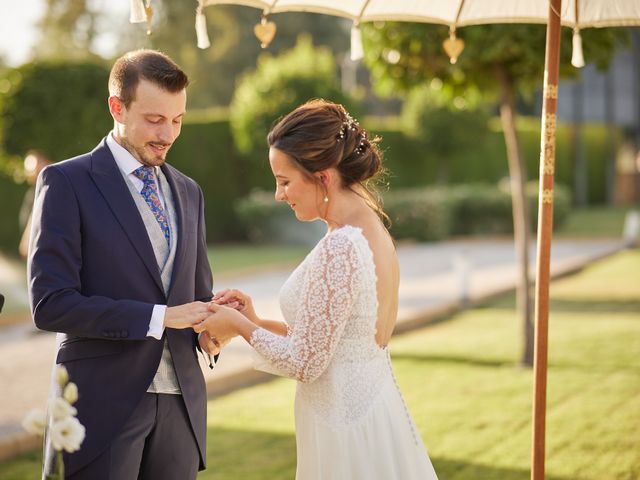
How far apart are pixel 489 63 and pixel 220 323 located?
5730mm

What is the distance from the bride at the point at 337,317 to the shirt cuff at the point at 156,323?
0.15 metres

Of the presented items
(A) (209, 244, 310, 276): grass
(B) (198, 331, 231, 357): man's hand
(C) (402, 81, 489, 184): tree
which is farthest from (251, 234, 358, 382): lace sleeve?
(C) (402, 81, 489, 184): tree

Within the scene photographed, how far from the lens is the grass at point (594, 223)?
955 inches

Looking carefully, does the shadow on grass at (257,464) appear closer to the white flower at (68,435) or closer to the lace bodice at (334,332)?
the lace bodice at (334,332)

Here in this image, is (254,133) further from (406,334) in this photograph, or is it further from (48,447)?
(48,447)

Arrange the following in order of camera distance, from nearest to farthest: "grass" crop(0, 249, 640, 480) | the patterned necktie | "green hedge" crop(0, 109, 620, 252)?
the patterned necktie, "grass" crop(0, 249, 640, 480), "green hedge" crop(0, 109, 620, 252)

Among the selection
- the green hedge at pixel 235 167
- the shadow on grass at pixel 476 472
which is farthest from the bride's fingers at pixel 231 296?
the green hedge at pixel 235 167

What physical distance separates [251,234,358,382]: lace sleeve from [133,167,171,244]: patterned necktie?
474mm

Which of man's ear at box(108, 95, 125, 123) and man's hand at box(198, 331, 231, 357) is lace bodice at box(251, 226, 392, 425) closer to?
man's hand at box(198, 331, 231, 357)

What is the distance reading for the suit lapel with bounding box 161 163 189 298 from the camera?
9.88 ft

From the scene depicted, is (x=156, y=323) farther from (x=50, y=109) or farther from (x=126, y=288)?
(x=50, y=109)

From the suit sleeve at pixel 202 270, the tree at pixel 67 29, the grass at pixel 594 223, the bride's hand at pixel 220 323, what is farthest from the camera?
the tree at pixel 67 29

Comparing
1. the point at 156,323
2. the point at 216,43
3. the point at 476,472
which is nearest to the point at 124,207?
the point at 156,323

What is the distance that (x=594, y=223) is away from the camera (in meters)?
28.6
